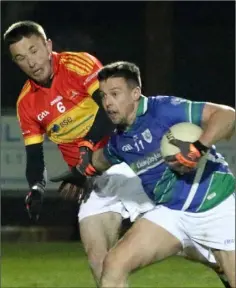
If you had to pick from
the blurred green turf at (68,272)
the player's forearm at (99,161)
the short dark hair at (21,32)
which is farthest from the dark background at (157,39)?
the player's forearm at (99,161)

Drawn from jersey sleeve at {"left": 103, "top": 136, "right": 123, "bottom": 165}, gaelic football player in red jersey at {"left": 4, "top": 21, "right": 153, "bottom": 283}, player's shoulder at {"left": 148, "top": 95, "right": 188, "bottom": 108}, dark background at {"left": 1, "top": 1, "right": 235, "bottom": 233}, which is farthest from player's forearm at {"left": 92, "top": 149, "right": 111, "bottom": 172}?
dark background at {"left": 1, "top": 1, "right": 235, "bottom": 233}

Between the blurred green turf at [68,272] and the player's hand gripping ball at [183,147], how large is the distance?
2.96m

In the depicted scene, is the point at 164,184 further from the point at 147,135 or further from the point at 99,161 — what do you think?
the point at 99,161

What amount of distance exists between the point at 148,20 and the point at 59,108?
5.97 m

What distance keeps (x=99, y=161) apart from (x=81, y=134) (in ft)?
2.38

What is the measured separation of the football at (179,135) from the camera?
19.4 ft

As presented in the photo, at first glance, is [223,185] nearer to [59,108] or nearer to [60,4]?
[59,108]

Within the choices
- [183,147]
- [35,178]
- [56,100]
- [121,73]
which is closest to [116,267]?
[183,147]

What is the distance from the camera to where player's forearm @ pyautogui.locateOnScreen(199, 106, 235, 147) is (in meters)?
5.93

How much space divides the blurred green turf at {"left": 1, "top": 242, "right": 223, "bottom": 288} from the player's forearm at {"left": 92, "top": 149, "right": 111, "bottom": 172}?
7.55 ft

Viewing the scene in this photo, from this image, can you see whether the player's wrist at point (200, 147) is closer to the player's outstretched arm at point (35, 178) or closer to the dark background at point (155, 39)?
the player's outstretched arm at point (35, 178)

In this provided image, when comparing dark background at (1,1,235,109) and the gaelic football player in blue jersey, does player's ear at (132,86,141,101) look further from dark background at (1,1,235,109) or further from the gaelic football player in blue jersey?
dark background at (1,1,235,109)

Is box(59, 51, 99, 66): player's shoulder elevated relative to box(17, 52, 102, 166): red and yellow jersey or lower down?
elevated

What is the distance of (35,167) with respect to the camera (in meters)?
7.31
